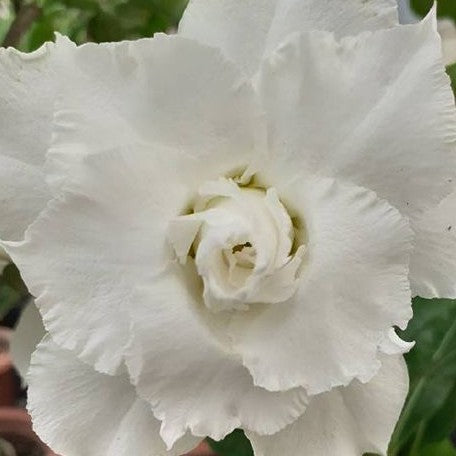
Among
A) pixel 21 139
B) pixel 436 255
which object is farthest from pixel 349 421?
pixel 21 139

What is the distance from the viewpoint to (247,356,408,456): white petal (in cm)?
34

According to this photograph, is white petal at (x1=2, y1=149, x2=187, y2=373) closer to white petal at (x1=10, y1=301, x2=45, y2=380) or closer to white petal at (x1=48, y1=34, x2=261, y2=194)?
white petal at (x1=48, y1=34, x2=261, y2=194)

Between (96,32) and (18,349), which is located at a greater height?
(96,32)

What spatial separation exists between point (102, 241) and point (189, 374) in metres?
0.06

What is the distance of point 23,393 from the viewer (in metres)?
1.00

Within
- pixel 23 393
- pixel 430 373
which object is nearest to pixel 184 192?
pixel 430 373

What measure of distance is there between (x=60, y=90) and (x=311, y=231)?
0.11 meters

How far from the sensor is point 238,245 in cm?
30

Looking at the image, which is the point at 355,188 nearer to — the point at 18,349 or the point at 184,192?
the point at 184,192

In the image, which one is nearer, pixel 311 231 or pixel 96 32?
pixel 311 231

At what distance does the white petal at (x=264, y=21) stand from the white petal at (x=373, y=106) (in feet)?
0.09

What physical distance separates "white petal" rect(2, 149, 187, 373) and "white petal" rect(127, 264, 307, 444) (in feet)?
0.04

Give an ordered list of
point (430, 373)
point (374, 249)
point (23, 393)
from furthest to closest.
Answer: point (23, 393) < point (430, 373) < point (374, 249)

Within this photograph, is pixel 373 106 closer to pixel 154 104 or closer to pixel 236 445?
pixel 154 104
